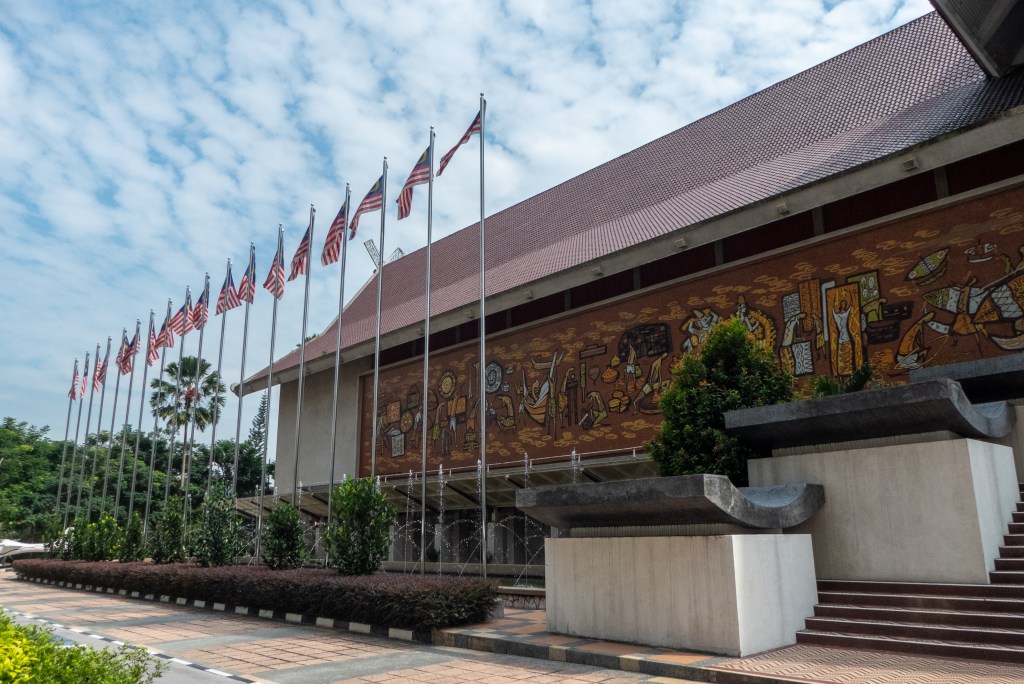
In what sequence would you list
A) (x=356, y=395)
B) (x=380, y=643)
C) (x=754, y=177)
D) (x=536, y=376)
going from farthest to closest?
(x=356, y=395), (x=536, y=376), (x=754, y=177), (x=380, y=643)

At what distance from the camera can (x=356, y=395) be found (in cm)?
2558

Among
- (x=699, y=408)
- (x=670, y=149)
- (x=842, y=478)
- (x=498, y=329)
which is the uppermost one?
(x=670, y=149)

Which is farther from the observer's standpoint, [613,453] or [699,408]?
[613,453]

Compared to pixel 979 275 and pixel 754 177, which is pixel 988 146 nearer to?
pixel 979 275

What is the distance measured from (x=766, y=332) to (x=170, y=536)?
15893mm

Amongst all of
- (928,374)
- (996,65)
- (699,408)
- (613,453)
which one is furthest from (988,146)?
(613,453)

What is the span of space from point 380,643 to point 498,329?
38.0ft

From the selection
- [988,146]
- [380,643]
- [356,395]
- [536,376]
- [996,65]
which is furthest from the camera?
[356,395]

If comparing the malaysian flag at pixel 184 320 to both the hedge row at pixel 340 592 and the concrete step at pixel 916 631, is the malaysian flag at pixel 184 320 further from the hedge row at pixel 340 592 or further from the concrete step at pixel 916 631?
the concrete step at pixel 916 631

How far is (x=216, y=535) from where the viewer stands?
17.4 m

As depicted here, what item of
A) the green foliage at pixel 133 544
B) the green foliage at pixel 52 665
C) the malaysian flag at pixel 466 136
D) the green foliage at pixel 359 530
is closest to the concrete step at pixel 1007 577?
the green foliage at pixel 52 665

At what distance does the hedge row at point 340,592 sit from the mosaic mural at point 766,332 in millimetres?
4601

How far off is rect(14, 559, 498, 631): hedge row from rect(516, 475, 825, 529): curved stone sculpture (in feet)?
5.82

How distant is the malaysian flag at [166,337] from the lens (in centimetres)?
2338
